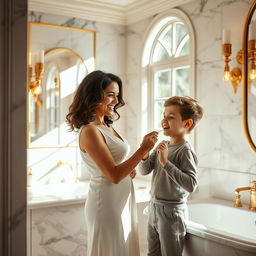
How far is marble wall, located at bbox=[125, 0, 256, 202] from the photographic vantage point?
2617 mm

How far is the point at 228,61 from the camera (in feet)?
8.54

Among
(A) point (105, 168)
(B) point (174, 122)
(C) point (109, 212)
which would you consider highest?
(B) point (174, 122)

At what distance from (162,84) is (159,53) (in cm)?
33

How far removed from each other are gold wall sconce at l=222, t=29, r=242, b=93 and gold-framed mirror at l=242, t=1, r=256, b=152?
57 mm

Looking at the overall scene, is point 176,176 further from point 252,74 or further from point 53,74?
point 53,74

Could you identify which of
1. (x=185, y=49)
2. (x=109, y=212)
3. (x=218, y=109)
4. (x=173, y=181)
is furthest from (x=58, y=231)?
(x=185, y=49)

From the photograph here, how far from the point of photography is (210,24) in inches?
113

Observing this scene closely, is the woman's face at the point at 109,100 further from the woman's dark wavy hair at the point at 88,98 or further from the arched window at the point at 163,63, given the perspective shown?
the arched window at the point at 163,63

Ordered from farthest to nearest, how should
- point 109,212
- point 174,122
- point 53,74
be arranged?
point 53,74, point 174,122, point 109,212

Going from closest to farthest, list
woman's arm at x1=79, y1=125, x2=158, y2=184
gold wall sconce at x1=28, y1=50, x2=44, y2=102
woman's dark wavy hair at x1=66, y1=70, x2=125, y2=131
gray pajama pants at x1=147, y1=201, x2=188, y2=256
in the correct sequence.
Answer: woman's arm at x1=79, y1=125, x2=158, y2=184, woman's dark wavy hair at x1=66, y1=70, x2=125, y2=131, gray pajama pants at x1=147, y1=201, x2=188, y2=256, gold wall sconce at x1=28, y1=50, x2=44, y2=102

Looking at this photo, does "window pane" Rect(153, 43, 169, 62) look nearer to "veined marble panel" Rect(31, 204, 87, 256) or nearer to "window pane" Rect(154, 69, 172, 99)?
"window pane" Rect(154, 69, 172, 99)

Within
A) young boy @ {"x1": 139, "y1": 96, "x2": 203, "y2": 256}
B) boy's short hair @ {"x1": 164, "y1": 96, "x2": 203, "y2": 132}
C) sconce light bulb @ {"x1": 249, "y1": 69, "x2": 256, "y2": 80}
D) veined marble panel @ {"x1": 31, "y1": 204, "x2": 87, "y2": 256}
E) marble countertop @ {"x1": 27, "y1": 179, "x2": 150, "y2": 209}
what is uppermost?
sconce light bulb @ {"x1": 249, "y1": 69, "x2": 256, "y2": 80}

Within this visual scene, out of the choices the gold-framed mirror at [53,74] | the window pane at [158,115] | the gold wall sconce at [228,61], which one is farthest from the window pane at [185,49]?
the gold-framed mirror at [53,74]

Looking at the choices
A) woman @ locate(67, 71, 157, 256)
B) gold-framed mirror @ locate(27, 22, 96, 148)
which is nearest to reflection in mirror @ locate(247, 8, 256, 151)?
woman @ locate(67, 71, 157, 256)
